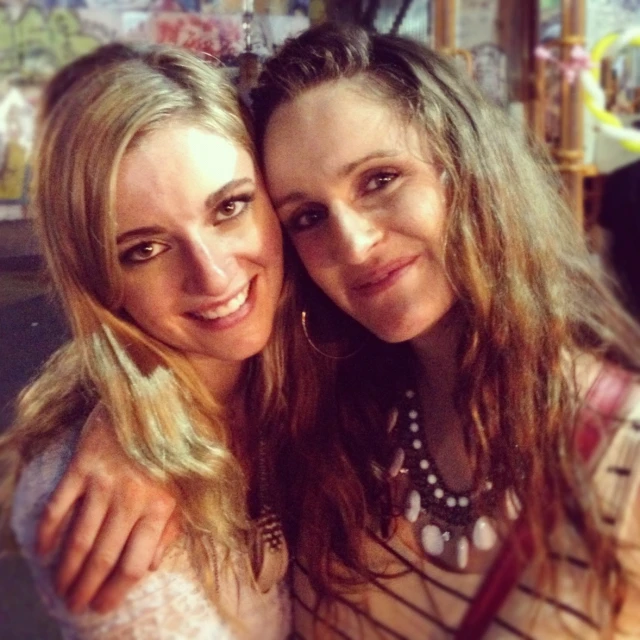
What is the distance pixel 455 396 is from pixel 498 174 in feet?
0.71

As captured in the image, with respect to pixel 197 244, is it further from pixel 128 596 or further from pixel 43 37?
pixel 128 596

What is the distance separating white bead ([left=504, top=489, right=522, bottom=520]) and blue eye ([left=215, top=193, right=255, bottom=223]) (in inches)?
13.6

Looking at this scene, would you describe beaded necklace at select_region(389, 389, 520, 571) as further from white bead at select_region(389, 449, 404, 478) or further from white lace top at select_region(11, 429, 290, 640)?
white lace top at select_region(11, 429, 290, 640)

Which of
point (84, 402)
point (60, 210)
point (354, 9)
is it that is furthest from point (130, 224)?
point (354, 9)

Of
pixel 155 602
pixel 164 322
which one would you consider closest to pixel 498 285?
pixel 164 322

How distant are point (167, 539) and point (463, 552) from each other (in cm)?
27

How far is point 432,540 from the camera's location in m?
0.61

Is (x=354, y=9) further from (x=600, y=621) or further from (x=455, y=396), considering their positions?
(x=600, y=621)

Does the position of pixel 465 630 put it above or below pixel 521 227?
below

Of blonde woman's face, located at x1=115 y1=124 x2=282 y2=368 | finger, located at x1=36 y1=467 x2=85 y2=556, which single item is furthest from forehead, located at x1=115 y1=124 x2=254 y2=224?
finger, located at x1=36 y1=467 x2=85 y2=556

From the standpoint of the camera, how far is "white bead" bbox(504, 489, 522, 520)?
0.56 metres

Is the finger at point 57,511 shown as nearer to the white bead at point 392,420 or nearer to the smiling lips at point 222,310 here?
the smiling lips at point 222,310

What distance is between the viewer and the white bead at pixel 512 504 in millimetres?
563

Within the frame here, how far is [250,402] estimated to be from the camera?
0.68 m
